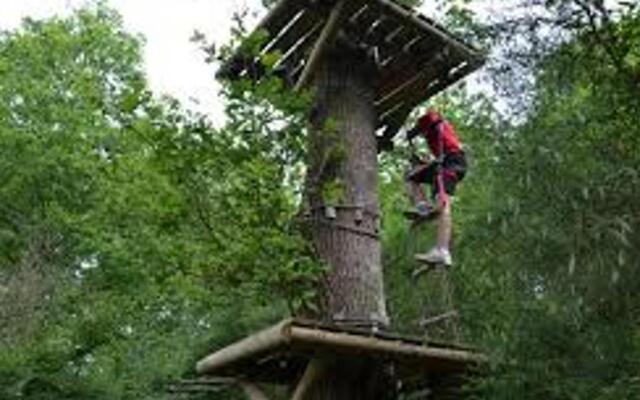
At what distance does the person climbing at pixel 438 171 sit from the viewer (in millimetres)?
6984

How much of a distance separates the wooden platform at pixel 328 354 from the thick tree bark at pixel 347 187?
0.34m

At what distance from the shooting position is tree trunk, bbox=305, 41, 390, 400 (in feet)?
20.3

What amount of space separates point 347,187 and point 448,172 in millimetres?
957

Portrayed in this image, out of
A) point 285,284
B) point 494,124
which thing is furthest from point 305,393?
point 494,124

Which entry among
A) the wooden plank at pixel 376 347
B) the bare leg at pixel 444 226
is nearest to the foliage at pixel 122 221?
the wooden plank at pixel 376 347

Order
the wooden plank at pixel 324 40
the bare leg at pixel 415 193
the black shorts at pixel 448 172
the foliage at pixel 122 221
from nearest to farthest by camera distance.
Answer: the foliage at pixel 122 221
the wooden plank at pixel 324 40
the black shorts at pixel 448 172
the bare leg at pixel 415 193

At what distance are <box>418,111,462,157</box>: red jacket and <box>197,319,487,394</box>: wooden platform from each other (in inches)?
65.8

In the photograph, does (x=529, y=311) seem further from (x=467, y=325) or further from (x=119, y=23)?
(x=119, y=23)

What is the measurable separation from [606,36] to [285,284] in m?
2.28

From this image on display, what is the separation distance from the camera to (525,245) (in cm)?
505

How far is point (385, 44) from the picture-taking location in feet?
23.5

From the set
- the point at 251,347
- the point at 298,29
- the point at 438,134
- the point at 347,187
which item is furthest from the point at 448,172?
the point at 251,347

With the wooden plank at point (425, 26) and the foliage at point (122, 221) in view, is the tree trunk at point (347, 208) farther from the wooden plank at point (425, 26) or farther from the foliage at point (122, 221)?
the wooden plank at point (425, 26)

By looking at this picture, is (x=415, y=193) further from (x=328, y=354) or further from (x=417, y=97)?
(x=328, y=354)
